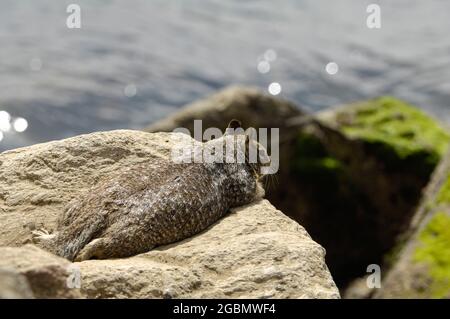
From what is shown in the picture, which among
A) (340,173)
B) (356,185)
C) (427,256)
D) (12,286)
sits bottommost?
(356,185)

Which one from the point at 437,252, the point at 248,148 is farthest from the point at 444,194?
the point at 248,148

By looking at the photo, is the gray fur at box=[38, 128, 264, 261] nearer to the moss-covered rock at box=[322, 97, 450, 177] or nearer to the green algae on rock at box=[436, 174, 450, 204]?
the green algae on rock at box=[436, 174, 450, 204]

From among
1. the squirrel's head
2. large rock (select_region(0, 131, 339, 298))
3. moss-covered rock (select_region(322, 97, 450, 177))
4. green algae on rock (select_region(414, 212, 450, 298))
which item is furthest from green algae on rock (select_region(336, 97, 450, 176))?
large rock (select_region(0, 131, 339, 298))

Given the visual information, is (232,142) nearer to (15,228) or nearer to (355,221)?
(15,228)

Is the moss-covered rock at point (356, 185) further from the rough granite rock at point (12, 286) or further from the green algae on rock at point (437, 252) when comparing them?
the rough granite rock at point (12, 286)

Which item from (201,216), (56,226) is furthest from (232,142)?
(56,226)

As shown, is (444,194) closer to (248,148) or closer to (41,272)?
(248,148)

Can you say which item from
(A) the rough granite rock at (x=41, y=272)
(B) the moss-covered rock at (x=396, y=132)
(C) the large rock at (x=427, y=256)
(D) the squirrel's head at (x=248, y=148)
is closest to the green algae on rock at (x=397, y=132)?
(B) the moss-covered rock at (x=396, y=132)
